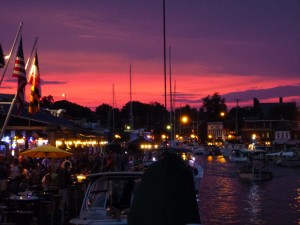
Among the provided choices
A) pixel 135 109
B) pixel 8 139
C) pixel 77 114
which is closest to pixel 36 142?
pixel 8 139

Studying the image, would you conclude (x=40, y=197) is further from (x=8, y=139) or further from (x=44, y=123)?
(x=8, y=139)

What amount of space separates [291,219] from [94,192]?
14.5 m

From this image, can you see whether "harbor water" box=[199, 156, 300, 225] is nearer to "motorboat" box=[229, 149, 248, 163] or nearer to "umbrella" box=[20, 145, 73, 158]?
"umbrella" box=[20, 145, 73, 158]

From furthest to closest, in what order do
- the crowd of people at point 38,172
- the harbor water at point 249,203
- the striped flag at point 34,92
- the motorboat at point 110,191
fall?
the harbor water at point 249,203 < the striped flag at point 34,92 < the crowd of people at point 38,172 < the motorboat at point 110,191

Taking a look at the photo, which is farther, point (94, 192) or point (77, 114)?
point (77, 114)

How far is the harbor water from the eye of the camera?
933 inches

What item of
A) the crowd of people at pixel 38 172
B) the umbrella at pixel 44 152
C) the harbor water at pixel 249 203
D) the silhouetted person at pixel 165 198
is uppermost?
the umbrella at pixel 44 152

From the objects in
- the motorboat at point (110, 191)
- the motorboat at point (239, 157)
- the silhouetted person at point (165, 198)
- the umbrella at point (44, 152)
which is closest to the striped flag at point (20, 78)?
the umbrella at point (44, 152)

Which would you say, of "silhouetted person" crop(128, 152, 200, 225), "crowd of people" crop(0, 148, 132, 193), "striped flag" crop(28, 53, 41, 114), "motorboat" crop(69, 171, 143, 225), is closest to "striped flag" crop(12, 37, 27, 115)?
"striped flag" crop(28, 53, 41, 114)

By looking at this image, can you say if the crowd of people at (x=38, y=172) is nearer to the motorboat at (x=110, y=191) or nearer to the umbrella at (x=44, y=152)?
the umbrella at (x=44, y=152)

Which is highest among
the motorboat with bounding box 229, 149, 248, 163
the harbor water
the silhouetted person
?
the silhouetted person

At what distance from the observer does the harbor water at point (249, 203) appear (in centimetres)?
2369

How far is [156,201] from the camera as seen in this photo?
5.88 meters

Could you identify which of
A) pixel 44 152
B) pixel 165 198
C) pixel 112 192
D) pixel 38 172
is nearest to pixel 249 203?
pixel 38 172
